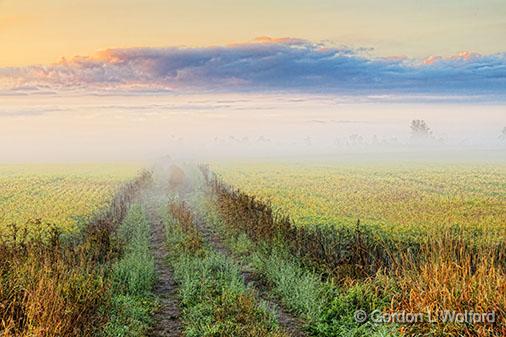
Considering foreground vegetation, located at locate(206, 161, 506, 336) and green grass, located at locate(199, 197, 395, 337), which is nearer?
foreground vegetation, located at locate(206, 161, 506, 336)

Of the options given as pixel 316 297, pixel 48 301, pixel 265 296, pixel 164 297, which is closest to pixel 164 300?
pixel 164 297

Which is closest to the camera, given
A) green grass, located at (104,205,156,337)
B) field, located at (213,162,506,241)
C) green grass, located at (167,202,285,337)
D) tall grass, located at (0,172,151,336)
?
tall grass, located at (0,172,151,336)

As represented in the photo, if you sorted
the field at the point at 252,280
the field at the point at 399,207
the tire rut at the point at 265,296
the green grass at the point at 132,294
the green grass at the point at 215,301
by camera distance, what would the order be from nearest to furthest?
the field at the point at 252,280 → the green grass at the point at 215,301 → the green grass at the point at 132,294 → the tire rut at the point at 265,296 → the field at the point at 399,207

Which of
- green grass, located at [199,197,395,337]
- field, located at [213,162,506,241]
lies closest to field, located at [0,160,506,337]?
green grass, located at [199,197,395,337]

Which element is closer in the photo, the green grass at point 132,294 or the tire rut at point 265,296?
the green grass at point 132,294

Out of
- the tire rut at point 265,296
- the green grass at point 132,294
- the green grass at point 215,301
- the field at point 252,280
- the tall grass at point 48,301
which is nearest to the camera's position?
the tall grass at point 48,301

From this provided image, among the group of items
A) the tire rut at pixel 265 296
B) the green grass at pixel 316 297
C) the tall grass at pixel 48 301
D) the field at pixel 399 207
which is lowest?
the field at pixel 399 207

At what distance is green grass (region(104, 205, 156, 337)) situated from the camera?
34.7 feet

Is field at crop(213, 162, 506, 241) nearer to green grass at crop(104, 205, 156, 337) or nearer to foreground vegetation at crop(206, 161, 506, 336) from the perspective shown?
foreground vegetation at crop(206, 161, 506, 336)

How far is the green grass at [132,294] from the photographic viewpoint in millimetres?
10570

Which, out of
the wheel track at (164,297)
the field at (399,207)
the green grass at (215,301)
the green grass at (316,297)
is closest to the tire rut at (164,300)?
the wheel track at (164,297)

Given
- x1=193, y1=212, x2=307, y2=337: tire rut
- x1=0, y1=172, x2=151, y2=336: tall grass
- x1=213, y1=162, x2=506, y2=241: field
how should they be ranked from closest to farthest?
x1=0, y1=172, x2=151, y2=336: tall grass < x1=193, y1=212, x2=307, y2=337: tire rut < x1=213, y1=162, x2=506, y2=241: field

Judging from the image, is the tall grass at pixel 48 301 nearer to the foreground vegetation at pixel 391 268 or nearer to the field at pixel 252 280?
the field at pixel 252 280

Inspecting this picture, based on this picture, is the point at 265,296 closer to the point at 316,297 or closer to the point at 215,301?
the point at 316,297
